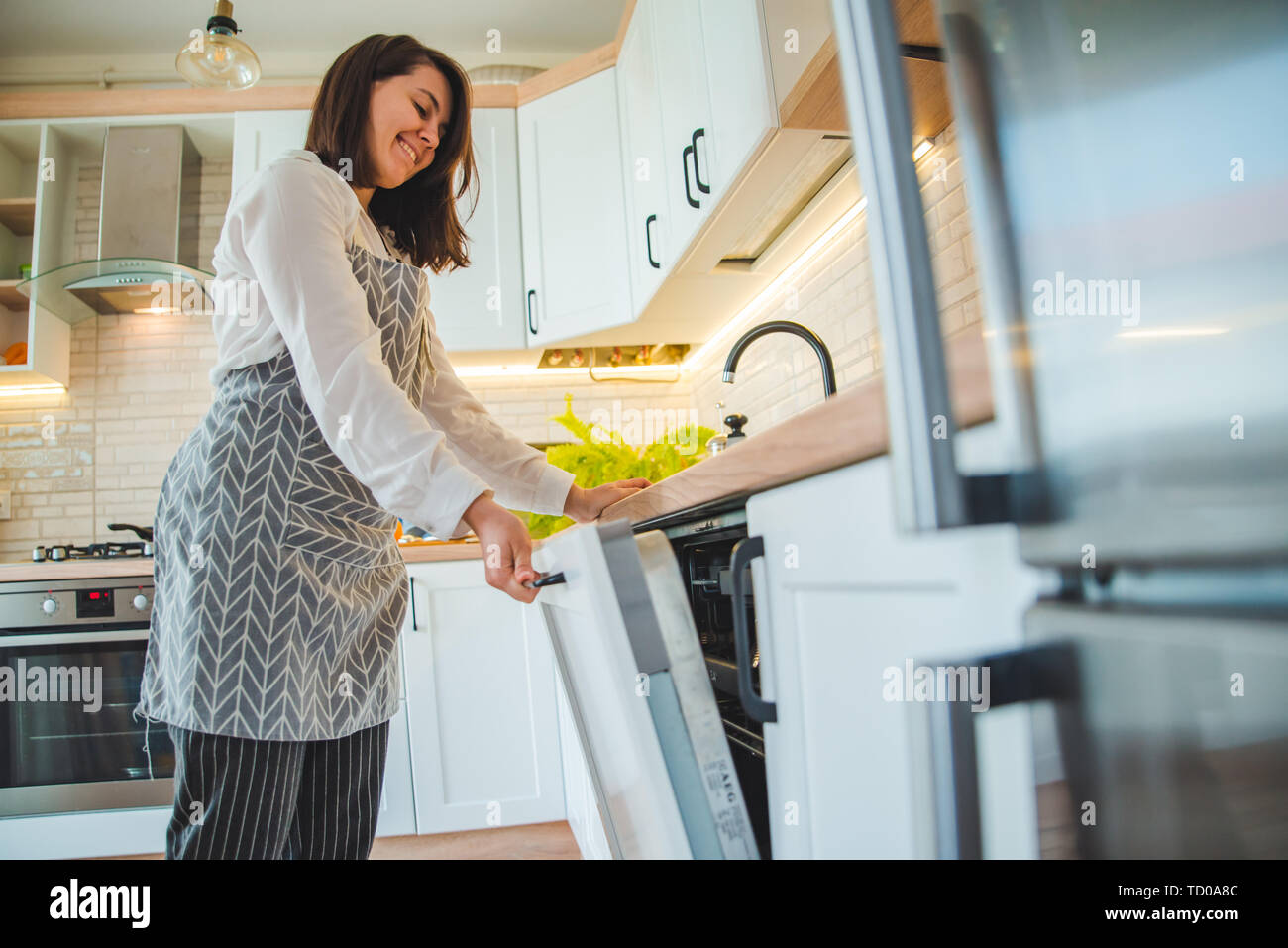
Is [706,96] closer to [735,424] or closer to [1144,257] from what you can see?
[735,424]

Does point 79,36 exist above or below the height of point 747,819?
above

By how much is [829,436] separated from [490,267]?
8.29 ft

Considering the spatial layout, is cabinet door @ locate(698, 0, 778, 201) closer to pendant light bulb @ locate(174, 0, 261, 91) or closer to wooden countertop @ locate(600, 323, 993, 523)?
wooden countertop @ locate(600, 323, 993, 523)

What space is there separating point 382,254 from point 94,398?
2561 millimetres

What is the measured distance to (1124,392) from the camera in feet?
1.13

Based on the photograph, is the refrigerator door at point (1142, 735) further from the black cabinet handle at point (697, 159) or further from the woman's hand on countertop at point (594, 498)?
the black cabinet handle at point (697, 159)

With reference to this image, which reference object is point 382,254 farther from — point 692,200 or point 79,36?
point 79,36

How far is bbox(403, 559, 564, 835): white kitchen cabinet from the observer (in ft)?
7.33

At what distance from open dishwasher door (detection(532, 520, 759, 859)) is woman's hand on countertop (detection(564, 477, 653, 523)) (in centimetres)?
49

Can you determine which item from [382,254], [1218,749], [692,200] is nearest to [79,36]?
[692,200]

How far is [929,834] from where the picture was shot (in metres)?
0.38

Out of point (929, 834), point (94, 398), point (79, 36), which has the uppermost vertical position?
point (79, 36)

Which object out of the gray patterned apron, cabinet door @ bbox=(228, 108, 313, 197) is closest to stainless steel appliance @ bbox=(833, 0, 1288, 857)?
the gray patterned apron

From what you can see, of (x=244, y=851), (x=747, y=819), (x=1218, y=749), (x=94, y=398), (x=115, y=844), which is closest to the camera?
(x=1218, y=749)
